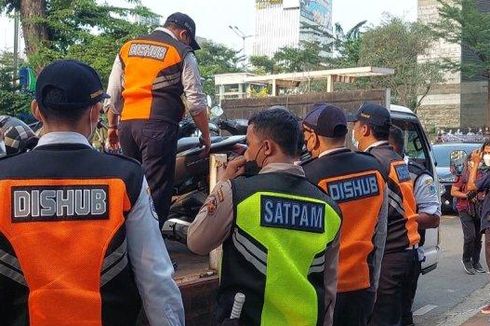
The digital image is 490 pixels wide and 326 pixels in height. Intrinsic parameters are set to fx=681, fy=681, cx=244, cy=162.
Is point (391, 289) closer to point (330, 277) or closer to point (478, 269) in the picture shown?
point (330, 277)

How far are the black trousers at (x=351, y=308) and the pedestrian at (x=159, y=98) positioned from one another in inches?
46.3

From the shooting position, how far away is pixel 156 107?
3959 millimetres

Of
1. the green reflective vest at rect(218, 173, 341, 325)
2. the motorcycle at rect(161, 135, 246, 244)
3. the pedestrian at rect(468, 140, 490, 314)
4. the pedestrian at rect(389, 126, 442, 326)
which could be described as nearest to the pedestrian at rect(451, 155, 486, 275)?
the pedestrian at rect(468, 140, 490, 314)

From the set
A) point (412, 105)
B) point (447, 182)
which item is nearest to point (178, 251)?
point (447, 182)

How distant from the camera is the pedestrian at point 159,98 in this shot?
155 inches

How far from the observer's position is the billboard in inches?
3369

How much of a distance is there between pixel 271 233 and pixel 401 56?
34.5 metres

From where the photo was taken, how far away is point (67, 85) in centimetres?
207

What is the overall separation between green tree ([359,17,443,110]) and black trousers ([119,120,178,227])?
103ft

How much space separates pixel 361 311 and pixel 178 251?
1430 millimetres

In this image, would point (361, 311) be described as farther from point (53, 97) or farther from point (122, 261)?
point (53, 97)

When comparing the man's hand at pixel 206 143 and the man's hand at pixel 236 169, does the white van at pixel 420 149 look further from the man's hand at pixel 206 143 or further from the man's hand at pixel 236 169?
the man's hand at pixel 236 169

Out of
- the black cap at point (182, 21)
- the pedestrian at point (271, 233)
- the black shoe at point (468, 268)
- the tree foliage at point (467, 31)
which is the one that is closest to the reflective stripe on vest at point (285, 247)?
the pedestrian at point (271, 233)

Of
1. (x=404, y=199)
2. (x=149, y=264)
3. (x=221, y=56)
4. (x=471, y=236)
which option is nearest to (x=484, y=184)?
(x=471, y=236)
